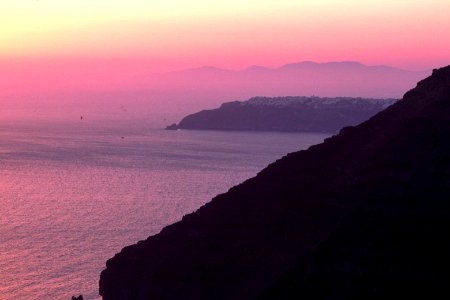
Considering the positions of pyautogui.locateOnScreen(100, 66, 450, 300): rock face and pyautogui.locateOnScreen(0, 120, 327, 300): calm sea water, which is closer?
pyautogui.locateOnScreen(100, 66, 450, 300): rock face

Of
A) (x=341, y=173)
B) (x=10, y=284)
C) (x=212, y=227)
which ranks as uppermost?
(x=341, y=173)

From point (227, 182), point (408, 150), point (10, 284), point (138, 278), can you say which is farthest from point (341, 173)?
point (227, 182)

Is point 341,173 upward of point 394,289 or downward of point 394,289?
upward

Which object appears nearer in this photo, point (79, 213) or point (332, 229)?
point (332, 229)

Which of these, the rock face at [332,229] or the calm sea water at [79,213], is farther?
the calm sea water at [79,213]

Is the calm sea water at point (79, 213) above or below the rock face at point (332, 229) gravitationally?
below

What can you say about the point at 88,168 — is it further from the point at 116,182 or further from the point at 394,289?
the point at 394,289

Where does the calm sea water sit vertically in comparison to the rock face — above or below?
below

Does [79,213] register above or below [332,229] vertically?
below
